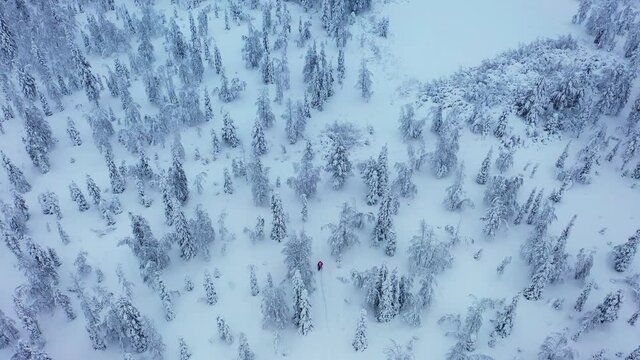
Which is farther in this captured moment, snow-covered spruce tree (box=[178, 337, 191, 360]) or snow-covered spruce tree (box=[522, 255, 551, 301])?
snow-covered spruce tree (box=[522, 255, 551, 301])

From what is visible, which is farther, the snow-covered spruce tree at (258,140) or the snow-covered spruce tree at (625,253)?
the snow-covered spruce tree at (258,140)

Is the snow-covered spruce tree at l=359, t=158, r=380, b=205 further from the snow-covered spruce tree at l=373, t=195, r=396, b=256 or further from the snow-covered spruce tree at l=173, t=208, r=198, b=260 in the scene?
the snow-covered spruce tree at l=173, t=208, r=198, b=260

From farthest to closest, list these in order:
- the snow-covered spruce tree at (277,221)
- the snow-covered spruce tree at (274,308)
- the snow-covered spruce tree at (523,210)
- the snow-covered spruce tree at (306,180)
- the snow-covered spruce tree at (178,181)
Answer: the snow-covered spruce tree at (306,180), the snow-covered spruce tree at (178,181), the snow-covered spruce tree at (523,210), the snow-covered spruce tree at (277,221), the snow-covered spruce tree at (274,308)

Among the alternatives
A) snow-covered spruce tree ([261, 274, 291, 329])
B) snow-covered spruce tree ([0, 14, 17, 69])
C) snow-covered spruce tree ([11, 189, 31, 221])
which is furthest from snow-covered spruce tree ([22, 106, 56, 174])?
snow-covered spruce tree ([261, 274, 291, 329])

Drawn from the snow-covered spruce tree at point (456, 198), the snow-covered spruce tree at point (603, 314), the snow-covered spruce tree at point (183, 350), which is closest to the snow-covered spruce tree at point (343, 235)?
the snow-covered spruce tree at point (456, 198)

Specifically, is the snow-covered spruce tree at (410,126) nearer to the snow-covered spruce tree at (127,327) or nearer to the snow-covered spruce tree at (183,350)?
the snow-covered spruce tree at (183,350)

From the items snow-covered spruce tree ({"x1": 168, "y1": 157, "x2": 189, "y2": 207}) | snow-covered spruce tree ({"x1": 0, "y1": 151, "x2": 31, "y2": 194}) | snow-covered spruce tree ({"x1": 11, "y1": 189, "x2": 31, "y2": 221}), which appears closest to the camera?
snow-covered spruce tree ({"x1": 11, "y1": 189, "x2": 31, "y2": 221})

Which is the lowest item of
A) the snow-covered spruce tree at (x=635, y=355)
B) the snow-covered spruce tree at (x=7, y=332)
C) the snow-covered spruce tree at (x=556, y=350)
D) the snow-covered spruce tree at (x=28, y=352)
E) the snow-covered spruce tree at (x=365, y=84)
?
the snow-covered spruce tree at (x=7, y=332)
